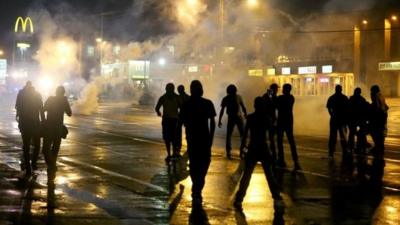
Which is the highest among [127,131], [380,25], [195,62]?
[380,25]

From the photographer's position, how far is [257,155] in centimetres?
862

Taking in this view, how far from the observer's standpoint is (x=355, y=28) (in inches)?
1816

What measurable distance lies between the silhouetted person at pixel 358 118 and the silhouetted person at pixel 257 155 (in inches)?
234

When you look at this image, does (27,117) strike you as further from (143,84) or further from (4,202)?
(143,84)

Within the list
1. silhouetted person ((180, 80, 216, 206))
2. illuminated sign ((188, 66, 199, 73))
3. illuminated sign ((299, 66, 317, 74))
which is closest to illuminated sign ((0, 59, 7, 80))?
illuminated sign ((299, 66, 317, 74))

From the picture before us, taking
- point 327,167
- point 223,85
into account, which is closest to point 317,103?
point 223,85

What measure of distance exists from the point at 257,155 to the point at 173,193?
158 cm

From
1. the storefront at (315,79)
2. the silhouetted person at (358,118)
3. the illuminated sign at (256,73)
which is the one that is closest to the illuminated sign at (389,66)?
the storefront at (315,79)

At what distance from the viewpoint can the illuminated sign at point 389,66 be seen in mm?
44344

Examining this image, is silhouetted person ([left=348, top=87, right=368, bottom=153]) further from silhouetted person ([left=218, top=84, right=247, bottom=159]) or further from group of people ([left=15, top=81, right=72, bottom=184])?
group of people ([left=15, top=81, right=72, bottom=184])

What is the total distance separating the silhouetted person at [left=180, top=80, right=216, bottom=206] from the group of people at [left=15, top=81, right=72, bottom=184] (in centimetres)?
307

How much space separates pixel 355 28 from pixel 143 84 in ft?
58.3

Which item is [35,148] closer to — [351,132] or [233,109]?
[233,109]

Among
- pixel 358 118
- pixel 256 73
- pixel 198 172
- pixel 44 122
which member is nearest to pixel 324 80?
pixel 256 73
